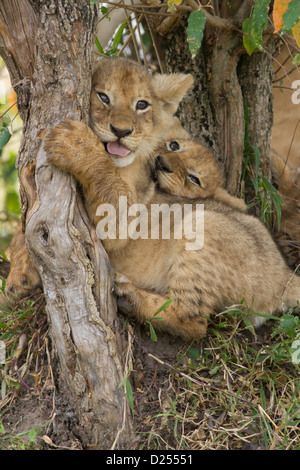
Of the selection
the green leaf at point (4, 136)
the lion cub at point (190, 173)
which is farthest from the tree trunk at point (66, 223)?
the lion cub at point (190, 173)

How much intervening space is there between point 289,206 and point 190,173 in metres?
1.49

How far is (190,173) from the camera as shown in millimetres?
5000

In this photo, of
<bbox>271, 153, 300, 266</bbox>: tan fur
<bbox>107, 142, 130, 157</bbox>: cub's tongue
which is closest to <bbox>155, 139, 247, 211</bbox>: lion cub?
<bbox>107, 142, 130, 157</bbox>: cub's tongue

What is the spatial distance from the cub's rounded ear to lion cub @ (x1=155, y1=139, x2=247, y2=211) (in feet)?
1.55

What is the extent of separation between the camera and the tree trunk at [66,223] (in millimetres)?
3508

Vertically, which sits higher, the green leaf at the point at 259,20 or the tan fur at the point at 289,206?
the green leaf at the point at 259,20

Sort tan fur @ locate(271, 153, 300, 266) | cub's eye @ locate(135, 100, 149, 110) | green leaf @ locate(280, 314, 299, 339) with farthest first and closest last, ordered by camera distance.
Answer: tan fur @ locate(271, 153, 300, 266), cub's eye @ locate(135, 100, 149, 110), green leaf @ locate(280, 314, 299, 339)

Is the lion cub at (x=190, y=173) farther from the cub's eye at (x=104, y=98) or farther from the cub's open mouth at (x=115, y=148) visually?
the cub's eye at (x=104, y=98)

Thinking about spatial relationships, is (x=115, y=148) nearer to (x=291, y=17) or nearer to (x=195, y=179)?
(x=195, y=179)

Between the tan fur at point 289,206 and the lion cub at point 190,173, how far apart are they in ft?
3.02

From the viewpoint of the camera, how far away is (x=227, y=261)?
13.8 feet

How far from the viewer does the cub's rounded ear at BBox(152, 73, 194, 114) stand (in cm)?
461

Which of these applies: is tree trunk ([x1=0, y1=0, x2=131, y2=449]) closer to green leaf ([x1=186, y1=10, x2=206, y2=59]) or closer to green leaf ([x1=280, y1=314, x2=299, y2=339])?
green leaf ([x1=186, y1=10, x2=206, y2=59])

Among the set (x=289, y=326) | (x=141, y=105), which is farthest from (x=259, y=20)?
(x=289, y=326)
